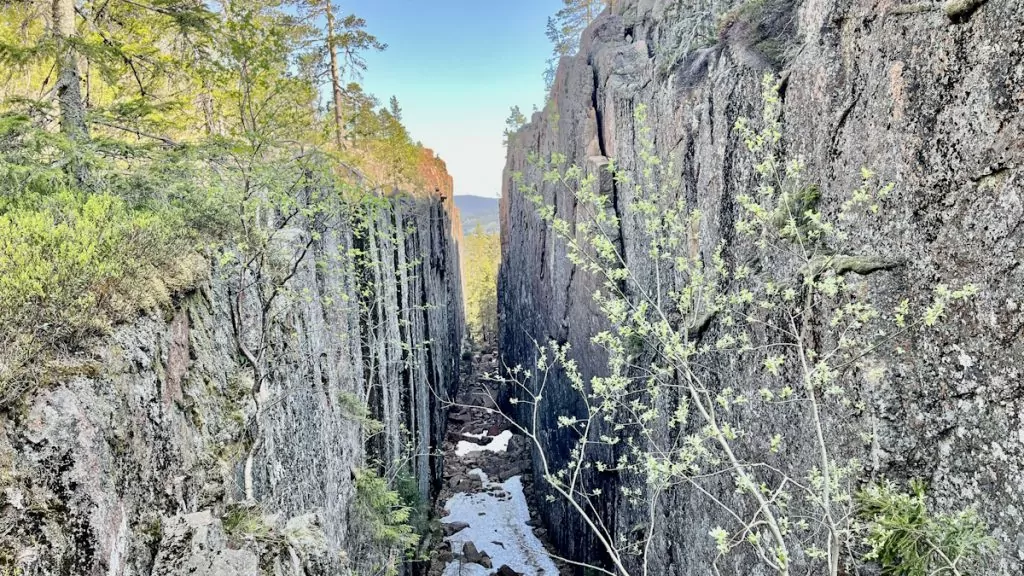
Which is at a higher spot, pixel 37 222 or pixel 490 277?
pixel 37 222

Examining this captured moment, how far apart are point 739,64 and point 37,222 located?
427 inches

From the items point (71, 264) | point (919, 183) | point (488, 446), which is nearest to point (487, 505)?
point (488, 446)

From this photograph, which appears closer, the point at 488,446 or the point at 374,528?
the point at 374,528

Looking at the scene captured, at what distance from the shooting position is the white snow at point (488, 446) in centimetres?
3288

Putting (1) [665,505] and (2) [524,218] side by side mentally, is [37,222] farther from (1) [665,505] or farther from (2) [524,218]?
(2) [524,218]

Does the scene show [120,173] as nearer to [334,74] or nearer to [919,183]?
[919,183]

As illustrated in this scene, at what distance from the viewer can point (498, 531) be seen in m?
22.9

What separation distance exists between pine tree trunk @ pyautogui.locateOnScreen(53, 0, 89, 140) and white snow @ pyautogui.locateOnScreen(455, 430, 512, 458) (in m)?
28.6

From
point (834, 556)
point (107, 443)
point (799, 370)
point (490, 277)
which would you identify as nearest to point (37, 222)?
point (107, 443)

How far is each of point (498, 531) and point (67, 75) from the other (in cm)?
2225

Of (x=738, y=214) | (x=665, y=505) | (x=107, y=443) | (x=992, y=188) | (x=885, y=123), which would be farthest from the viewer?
(x=665, y=505)

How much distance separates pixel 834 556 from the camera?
4.62m

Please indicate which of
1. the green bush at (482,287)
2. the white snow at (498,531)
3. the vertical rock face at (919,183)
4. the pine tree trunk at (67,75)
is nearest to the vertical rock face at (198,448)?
the pine tree trunk at (67,75)

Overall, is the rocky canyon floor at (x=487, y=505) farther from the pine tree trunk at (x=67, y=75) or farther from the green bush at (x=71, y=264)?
the pine tree trunk at (x=67, y=75)
